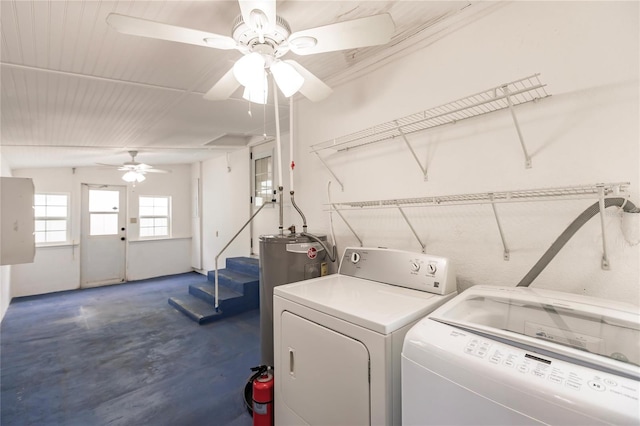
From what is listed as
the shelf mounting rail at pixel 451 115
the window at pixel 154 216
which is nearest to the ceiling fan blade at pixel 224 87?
the shelf mounting rail at pixel 451 115

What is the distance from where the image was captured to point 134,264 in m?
6.25

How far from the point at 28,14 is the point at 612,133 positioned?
8.39 ft

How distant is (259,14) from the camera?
104cm

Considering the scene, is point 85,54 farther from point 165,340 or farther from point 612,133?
point 165,340

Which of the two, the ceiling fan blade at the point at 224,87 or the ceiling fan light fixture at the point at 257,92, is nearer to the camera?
the ceiling fan light fixture at the point at 257,92

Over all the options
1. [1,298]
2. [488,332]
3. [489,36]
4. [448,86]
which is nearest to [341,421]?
[488,332]

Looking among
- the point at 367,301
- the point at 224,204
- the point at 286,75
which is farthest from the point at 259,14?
the point at 224,204

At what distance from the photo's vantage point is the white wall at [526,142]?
1079 millimetres

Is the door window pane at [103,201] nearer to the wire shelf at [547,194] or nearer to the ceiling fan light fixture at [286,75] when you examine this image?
the ceiling fan light fixture at [286,75]

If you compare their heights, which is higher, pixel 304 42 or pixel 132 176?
pixel 132 176

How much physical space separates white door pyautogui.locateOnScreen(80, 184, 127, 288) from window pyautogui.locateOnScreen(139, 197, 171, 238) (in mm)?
362

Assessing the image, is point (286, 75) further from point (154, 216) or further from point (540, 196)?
point (154, 216)

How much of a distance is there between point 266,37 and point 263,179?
360 centimetres

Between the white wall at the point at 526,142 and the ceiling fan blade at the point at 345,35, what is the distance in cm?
64
